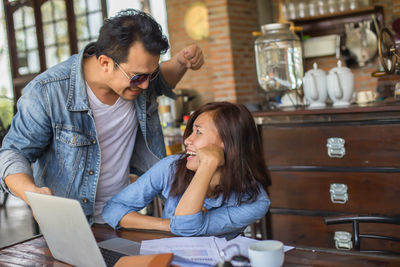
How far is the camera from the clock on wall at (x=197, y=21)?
22.5ft

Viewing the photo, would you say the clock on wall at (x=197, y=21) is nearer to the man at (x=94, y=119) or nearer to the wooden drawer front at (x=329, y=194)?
the wooden drawer front at (x=329, y=194)

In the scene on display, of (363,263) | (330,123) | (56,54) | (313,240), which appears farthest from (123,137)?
(56,54)

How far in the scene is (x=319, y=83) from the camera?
2902 millimetres

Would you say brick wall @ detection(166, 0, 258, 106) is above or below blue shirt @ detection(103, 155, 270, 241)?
above

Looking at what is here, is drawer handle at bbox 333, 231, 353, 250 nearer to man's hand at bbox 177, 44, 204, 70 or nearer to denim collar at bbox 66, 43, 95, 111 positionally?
man's hand at bbox 177, 44, 204, 70

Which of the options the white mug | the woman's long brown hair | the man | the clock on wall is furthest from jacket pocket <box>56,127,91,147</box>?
the clock on wall

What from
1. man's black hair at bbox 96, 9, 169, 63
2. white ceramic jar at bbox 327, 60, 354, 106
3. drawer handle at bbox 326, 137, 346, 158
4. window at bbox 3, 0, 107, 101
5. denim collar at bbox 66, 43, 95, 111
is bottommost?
drawer handle at bbox 326, 137, 346, 158

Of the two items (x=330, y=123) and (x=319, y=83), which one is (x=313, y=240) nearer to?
(x=330, y=123)

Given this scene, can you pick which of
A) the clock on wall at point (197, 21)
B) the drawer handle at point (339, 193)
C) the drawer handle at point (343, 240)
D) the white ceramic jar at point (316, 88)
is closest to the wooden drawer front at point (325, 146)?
the drawer handle at point (339, 193)

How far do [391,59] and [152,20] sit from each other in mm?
1404

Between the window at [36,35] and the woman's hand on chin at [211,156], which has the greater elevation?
the window at [36,35]

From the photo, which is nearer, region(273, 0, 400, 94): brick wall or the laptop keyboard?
the laptop keyboard

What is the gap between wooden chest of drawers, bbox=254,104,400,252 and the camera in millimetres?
2521

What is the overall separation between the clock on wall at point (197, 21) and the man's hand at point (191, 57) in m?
4.86
